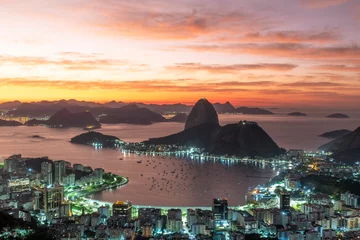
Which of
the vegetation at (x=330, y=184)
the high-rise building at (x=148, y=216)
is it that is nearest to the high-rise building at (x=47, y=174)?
the high-rise building at (x=148, y=216)

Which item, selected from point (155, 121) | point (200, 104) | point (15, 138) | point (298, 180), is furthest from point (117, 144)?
point (155, 121)

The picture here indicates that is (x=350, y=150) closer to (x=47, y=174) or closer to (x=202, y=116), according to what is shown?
(x=202, y=116)

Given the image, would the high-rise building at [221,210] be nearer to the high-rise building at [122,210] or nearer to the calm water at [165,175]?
the calm water at [165,175]

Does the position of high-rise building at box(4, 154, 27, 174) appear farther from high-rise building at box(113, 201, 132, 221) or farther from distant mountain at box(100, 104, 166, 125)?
distant mountain at box(100, 104, 166, 125)

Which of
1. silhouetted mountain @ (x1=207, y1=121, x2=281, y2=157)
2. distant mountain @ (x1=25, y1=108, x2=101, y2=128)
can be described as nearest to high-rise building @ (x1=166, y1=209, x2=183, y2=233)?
silhouetted mountain @ (x1=207, y1=121, x2=281, y2=157)

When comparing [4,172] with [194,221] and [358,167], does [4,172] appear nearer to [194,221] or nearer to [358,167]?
[194,221]

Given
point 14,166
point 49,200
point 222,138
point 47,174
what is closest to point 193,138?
point 222,138
